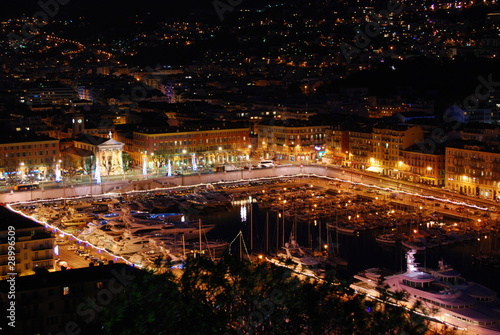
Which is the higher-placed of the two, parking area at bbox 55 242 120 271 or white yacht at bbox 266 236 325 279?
parking area at bbox 55 242 120 271

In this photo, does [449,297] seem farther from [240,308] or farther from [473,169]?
[473,169]

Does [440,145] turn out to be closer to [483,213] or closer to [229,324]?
[483,213]

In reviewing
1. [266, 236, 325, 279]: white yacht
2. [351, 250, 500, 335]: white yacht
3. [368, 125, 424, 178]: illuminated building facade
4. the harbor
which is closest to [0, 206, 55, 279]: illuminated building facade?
the harbor

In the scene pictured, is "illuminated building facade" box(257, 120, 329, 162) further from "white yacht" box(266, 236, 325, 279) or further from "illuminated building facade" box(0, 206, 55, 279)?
"illuminated building facade" box(0, 206, 55, 279)

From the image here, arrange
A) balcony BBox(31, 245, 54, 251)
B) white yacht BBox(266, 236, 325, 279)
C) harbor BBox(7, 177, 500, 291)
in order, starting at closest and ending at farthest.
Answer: balcony BBox(31, 245, 54, 251) < white yacht BBox(266, 236, 325, 279) < harbor BBox(7, 177, 500, 291)

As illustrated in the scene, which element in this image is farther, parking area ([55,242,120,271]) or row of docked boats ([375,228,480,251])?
row of docked boats ([375,228,480,251])

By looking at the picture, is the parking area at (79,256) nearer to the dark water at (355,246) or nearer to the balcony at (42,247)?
the balcony at (42,247)

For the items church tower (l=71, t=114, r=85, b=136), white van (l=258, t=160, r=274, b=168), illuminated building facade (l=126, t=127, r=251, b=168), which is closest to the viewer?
white van (l=258, t=160, r=274, b=168)
